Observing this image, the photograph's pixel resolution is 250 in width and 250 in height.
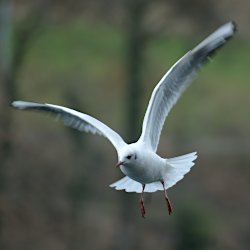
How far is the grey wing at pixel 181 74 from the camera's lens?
31.0ft

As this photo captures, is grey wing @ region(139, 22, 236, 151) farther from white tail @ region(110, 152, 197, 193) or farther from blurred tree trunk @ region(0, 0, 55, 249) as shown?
blurred tree trunk @ region(0, 0, 55, 249)

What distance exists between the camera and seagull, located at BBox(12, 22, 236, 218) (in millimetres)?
9156

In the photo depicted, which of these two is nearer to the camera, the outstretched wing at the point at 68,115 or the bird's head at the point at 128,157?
the bird's head at the point at 128,157

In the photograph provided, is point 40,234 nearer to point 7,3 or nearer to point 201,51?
point 7,3

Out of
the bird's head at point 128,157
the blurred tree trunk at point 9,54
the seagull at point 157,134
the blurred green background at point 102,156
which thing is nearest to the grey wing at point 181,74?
the seagull at point 157,134

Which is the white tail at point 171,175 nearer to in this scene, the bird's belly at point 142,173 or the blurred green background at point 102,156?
the bird's belly at point 142,173

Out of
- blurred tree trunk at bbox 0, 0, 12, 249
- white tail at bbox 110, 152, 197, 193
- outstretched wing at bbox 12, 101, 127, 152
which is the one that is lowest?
white tail at bbox 110, 152, 197, 193

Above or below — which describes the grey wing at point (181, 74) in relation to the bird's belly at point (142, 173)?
above

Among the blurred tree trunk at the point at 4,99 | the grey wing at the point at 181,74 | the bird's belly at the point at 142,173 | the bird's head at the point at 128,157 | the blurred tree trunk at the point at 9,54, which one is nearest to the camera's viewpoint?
the bird's head at the point at 128,157

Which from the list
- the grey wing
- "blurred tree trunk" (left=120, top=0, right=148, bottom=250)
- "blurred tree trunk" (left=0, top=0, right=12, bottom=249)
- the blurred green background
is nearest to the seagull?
the grey wing

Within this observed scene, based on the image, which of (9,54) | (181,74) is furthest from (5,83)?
(181,74)

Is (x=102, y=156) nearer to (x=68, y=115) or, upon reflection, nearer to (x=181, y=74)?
(x=68, y=115)

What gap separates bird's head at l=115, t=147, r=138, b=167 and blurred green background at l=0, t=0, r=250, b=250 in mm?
6867

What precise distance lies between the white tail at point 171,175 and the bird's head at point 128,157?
0.46 metres
